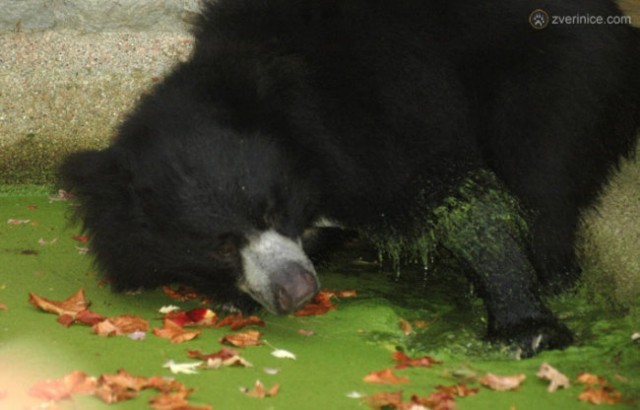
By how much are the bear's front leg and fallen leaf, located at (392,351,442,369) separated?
340 millimetres

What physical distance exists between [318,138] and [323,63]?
273 mm

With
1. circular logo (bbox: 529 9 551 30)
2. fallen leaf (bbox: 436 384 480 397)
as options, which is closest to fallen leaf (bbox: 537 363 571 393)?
fallen leaf (bbox: 436 384 480 397)

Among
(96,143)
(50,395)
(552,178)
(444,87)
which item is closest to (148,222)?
(50,395)

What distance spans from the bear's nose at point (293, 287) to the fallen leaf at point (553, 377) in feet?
2.72

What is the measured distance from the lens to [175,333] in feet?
12.5

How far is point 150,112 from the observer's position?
12.8 feet

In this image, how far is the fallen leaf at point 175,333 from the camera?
12.3ft

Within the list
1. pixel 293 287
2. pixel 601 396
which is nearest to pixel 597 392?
pixel 601 396

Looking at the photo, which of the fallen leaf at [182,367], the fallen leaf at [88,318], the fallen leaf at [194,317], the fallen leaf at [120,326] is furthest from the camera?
the fallen leaf at [194,317]

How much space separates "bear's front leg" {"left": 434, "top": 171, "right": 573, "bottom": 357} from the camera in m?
3.83

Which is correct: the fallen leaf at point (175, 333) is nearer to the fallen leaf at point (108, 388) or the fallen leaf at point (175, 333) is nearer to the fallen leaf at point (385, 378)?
the fallen leaf at point (108, 388)

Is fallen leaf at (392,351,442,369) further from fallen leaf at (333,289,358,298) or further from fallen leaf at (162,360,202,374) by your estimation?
fallen leaf at (333,289,358,298)

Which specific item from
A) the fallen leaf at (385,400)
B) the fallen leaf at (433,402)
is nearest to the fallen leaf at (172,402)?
the fallen leaf at (385,400)

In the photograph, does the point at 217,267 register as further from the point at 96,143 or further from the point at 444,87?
the point at 96,143
